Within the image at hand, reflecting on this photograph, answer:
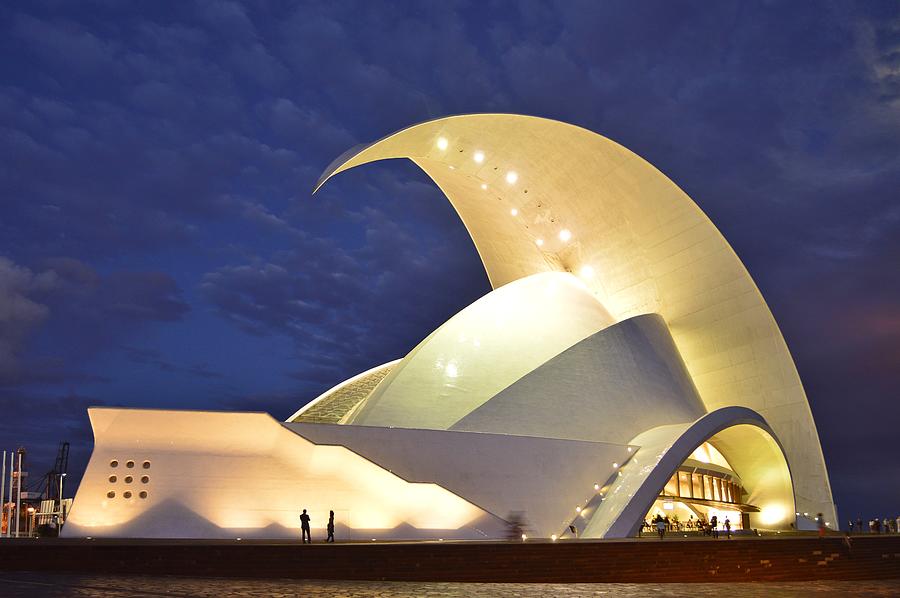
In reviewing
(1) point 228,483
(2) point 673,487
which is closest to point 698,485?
(2) point 673,487

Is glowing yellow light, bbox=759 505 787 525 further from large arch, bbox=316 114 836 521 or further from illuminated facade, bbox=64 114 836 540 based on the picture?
large arch, bbox=316 114 836 521

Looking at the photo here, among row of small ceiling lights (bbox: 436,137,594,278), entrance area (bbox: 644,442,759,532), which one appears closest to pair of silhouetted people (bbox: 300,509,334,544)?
entrance area (bbox: 644,442,759,532)

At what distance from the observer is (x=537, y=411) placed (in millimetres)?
17766

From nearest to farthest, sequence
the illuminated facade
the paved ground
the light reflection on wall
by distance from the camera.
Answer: the paved ground → the light reflection on wall → the illuminated facade

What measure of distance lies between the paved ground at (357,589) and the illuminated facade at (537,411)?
394 cm

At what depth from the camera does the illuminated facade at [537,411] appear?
48.4 ft

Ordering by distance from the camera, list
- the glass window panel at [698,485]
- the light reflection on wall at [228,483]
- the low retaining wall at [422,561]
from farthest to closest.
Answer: the glass window panel at [698,485], the light reflection on wall at [228,483], the low retaining wall at [422,561]

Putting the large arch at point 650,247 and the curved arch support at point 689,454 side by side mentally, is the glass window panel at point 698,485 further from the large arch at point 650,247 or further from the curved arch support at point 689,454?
the large arch at point 650,247

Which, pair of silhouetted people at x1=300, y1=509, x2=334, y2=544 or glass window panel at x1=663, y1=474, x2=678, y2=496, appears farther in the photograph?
glass window panel at x1=663, y1=474, x2=678, y2=496

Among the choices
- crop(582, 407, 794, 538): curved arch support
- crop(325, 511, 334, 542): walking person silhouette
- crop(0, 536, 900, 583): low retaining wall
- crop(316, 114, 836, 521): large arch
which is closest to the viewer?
crop(0, 536, 900, 583): low retaining wall

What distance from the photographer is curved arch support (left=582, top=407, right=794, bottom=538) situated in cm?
1611

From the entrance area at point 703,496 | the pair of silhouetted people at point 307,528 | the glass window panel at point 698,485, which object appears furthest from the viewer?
the glass window panel at point 698,485

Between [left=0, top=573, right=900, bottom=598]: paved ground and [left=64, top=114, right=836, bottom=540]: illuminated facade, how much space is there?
3.94 m

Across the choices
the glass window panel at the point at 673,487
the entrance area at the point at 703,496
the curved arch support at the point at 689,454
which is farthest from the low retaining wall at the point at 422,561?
the glass window panel at the point at 673,487
